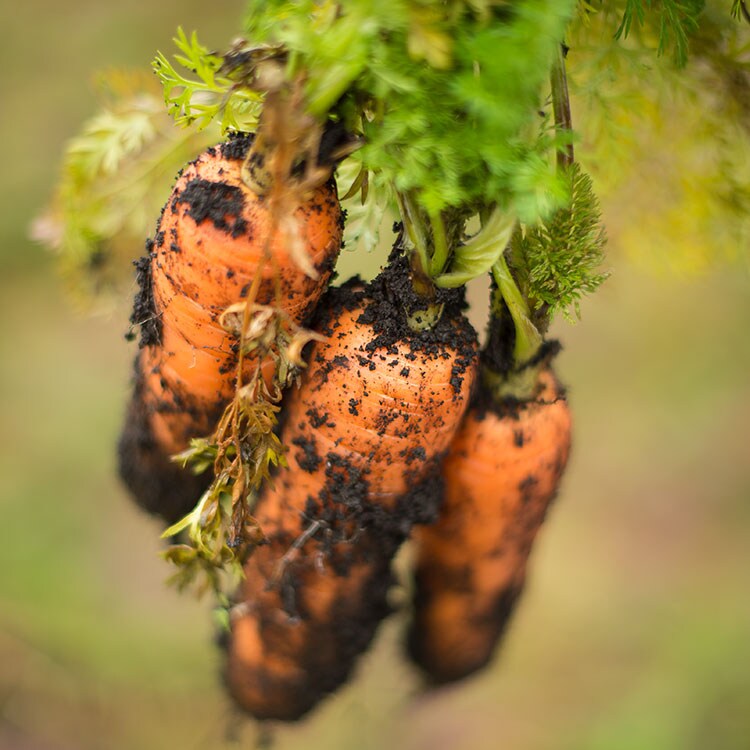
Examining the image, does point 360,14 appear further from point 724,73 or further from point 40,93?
point 40,93

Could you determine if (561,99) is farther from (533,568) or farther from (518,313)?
(533,568)

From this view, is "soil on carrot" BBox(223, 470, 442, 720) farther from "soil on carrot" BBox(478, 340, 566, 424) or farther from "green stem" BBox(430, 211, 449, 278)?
"green stem" BBox(430, 211, 449, 278)

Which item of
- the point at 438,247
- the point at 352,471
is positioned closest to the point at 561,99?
the point at 438,247

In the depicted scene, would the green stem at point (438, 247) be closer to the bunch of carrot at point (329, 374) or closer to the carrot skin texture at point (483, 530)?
the bunch of carrot at point (329, 374)

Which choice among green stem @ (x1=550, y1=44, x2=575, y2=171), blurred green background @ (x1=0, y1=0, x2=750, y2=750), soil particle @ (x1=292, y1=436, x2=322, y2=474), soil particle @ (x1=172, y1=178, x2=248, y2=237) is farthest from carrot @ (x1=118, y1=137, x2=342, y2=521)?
blurred green background @ (x1=0, y1=0, x2=750, y2=750)

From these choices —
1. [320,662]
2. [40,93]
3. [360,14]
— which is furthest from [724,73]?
[40,93]

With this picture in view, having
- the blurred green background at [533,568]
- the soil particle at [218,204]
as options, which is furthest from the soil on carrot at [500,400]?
the blurred green background at [533,568]
